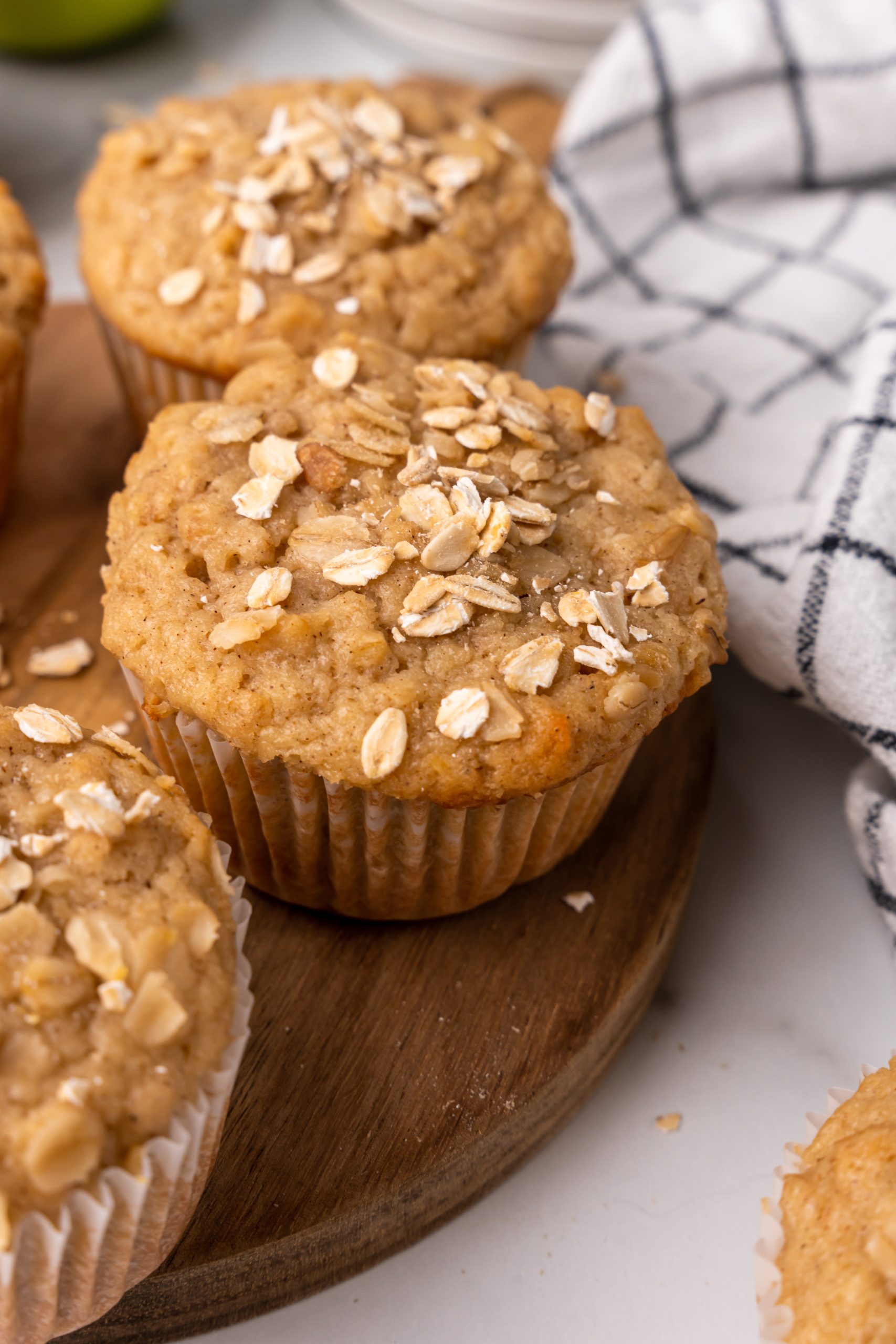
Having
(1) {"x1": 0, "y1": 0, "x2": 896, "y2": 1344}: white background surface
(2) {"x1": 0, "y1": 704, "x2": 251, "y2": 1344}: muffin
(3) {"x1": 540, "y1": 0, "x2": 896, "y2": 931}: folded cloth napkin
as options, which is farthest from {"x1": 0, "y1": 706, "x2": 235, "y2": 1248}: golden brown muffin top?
(3) {"x1": 540, "y1": 0, "x2": 896, "y2": 931}: folded cloth napkin

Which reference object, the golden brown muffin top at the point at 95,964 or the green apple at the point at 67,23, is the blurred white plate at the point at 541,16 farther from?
the golden brown muffin top at the point at 95,964

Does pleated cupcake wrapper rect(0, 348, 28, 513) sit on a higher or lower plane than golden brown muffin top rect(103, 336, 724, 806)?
lower

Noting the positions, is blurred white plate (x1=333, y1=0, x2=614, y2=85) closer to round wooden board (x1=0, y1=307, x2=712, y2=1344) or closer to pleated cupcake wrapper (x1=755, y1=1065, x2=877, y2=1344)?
round wooden board (x1=0, y1=307, x2=712, y2=1344)

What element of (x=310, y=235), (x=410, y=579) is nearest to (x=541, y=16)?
(x=310, y=235)

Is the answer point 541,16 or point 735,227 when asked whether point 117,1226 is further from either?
point 541,16

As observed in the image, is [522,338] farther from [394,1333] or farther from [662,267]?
[394,1333]

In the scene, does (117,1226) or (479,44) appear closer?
(117,1226)

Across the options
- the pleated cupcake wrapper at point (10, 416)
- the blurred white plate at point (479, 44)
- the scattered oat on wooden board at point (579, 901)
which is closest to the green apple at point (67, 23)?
the blurred white plate at point (479, 44)
